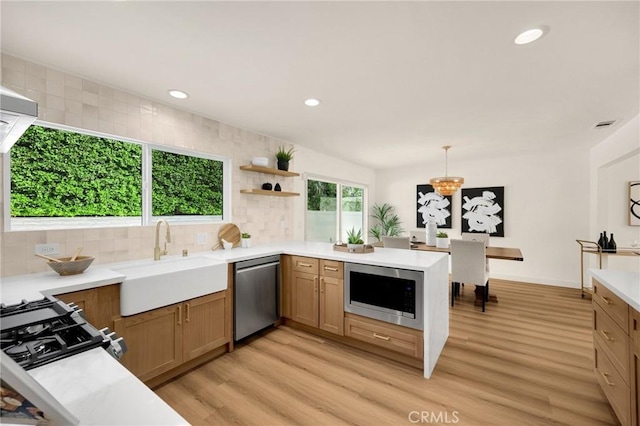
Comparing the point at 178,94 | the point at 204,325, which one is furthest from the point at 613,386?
the point at 178,94

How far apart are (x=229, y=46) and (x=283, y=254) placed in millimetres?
2089

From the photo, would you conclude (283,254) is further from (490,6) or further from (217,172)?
(490,6)

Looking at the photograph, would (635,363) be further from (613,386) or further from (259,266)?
(259,266)

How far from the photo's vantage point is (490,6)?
1461 millimetres

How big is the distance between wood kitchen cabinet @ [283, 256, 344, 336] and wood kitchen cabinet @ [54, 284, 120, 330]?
162cm

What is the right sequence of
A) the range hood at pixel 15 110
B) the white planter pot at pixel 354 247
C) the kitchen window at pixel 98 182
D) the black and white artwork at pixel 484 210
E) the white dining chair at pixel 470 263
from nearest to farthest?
the range hood at pixel 15 110 < the kitchen window at pixel 98 182 < the white planter pot at pixel 354 247 < the white dining chair at pixel 470 263 < the black and white artwork at pixel 484 210

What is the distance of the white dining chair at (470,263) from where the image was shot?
3.73 metres

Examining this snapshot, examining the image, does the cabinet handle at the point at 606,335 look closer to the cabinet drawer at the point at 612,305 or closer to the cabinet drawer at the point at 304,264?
the cabinet drawer at the point at 612,305

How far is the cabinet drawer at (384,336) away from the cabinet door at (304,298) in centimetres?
40

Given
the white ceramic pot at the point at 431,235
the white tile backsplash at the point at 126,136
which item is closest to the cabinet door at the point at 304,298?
the white tile backsplash at the point at 126,136

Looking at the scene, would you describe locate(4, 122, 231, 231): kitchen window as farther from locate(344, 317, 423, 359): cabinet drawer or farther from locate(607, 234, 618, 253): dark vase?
locate(607, 234, 618, 253): dark vase

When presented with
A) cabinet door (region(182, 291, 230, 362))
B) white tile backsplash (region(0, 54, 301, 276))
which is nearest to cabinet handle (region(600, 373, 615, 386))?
cabinet door (region(182, 291, 230, 362))

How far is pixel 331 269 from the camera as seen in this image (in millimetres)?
2832

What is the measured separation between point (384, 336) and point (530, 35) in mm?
2410
